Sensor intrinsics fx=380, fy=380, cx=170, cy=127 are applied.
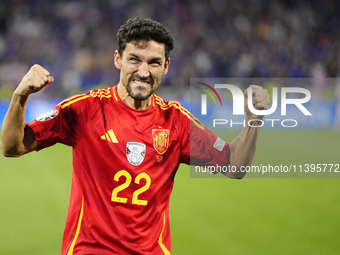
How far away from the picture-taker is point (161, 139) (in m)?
2.48

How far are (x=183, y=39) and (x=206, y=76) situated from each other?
2.29m

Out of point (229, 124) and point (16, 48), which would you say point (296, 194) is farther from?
point (16, 48)

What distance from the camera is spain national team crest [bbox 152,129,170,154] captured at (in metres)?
2.45

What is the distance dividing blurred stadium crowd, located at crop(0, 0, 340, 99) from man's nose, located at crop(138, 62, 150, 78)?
41.8 feet

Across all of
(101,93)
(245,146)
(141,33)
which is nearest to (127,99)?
(101,93)

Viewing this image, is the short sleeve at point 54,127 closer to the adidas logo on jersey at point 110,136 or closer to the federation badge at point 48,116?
the federation badge at point 48,116

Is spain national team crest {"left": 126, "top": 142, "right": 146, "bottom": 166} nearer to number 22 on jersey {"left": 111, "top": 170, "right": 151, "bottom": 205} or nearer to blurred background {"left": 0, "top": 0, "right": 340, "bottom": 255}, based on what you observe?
number 22 on jersey {"left": 111, "top": 170, "right": 151, "bottom": 205}

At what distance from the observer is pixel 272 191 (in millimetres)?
6953

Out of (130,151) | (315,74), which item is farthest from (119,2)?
(130,151)

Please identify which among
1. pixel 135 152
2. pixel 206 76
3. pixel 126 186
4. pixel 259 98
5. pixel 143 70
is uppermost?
pixel 206 76

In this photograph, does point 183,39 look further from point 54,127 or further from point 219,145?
point 54,127

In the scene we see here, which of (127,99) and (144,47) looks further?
(127,99)

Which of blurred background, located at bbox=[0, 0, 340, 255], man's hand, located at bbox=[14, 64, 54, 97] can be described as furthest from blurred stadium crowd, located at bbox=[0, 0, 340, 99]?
man's hand, located at bbox=[14, 64, 54, 97]

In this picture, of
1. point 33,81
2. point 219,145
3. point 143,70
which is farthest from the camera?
point 219,145
